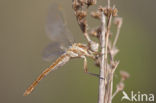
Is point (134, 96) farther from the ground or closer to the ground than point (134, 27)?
Result: closer to the ground

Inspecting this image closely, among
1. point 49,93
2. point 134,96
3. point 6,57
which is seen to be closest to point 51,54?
point 134,96

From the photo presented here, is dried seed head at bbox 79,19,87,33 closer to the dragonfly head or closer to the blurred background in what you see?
the dragonfly head

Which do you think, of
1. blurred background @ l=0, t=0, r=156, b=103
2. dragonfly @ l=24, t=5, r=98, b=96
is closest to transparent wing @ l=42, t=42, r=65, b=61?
dragonfly @ l=24, t=5, r=98, b=96

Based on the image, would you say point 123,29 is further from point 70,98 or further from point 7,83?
point 7,83

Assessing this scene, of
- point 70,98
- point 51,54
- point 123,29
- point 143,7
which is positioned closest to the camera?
point 51,54

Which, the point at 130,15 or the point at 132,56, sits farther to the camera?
the point at 130,15

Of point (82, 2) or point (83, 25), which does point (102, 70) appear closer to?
point (83, 25)

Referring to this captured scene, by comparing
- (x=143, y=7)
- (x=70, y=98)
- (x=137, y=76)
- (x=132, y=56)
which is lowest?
(x=70, y=98)

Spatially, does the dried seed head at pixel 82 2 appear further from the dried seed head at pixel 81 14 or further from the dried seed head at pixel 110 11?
the dried seed head at pixel 110 11

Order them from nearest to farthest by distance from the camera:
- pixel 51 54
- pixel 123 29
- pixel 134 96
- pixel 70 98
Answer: pixel 51 54, pixel 134 96, pixel 70 98, pixel 123 29
